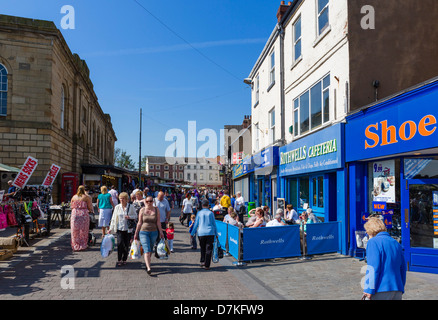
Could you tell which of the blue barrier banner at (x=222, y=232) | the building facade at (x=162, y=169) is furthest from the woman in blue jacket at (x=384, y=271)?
the building facade at (x=162, y=169)

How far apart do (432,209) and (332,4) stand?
22.1ft

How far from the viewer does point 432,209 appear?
25.9 ft

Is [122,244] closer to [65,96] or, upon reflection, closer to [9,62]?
[9,62]

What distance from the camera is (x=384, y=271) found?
3779 millimetres

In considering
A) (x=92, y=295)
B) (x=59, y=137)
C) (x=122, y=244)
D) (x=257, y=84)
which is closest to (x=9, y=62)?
(x=59, y=137)

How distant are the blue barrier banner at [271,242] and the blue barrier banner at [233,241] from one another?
25 cm

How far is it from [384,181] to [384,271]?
19.3 feet

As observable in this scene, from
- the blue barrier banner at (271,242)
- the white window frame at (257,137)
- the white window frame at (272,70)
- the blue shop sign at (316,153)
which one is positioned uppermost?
the white window frame at (272,70)

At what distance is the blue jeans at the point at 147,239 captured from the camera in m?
7.73

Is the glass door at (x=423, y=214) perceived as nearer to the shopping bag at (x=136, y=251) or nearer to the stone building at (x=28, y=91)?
the shopping bag at (x=136, y=251)

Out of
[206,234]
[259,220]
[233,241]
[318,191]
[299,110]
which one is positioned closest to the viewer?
[206,234]

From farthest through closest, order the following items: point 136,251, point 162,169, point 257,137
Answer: point 162,169 < point 257,137 < point 136,251

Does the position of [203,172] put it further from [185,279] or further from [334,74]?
[185,279]

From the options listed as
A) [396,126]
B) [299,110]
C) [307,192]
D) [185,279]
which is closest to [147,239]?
[185,279]
